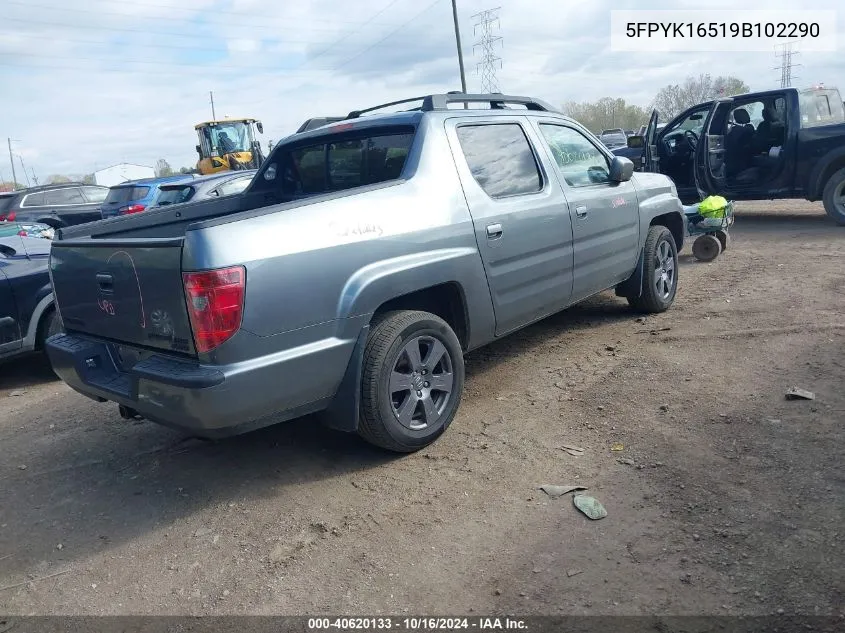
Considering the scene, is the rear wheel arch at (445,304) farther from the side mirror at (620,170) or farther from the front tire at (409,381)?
the side mirror at (620,170)

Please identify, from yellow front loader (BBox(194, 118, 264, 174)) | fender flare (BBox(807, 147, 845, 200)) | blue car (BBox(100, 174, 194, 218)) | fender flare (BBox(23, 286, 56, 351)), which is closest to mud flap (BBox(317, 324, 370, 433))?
fender flare (BBox(23, 286, 56, 351))

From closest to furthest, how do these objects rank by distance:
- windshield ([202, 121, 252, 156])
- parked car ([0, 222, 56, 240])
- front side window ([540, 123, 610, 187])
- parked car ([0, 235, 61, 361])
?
front side window ([540, 123, 610, 187]), parked car ([0, 235, 61, 361]), parked car ([0, 222, 56, 240]), windshield ([202, 121, 252, 156])

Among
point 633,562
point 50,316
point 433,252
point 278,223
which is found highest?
point 278,223

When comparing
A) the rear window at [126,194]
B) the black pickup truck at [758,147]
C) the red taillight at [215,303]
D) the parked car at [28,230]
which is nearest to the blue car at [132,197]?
the rear window at [126,194]

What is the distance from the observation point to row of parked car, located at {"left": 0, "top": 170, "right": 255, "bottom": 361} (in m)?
5.79

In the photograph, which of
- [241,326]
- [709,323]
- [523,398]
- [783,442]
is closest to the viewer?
[241,326]

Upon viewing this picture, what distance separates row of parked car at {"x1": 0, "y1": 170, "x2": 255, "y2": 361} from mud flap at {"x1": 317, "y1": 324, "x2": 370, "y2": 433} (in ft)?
8.08

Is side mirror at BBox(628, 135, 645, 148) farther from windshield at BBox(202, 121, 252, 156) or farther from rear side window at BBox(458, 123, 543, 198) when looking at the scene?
windshield at BBox(202, 121, 252, 156)

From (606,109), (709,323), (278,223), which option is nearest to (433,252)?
(278,223)

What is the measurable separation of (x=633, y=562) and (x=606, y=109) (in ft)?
226

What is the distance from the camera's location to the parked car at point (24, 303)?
5.72m

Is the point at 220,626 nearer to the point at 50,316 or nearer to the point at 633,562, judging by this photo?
the point at 633,562

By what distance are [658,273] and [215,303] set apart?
4412 millimetres

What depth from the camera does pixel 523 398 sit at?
458 cm
